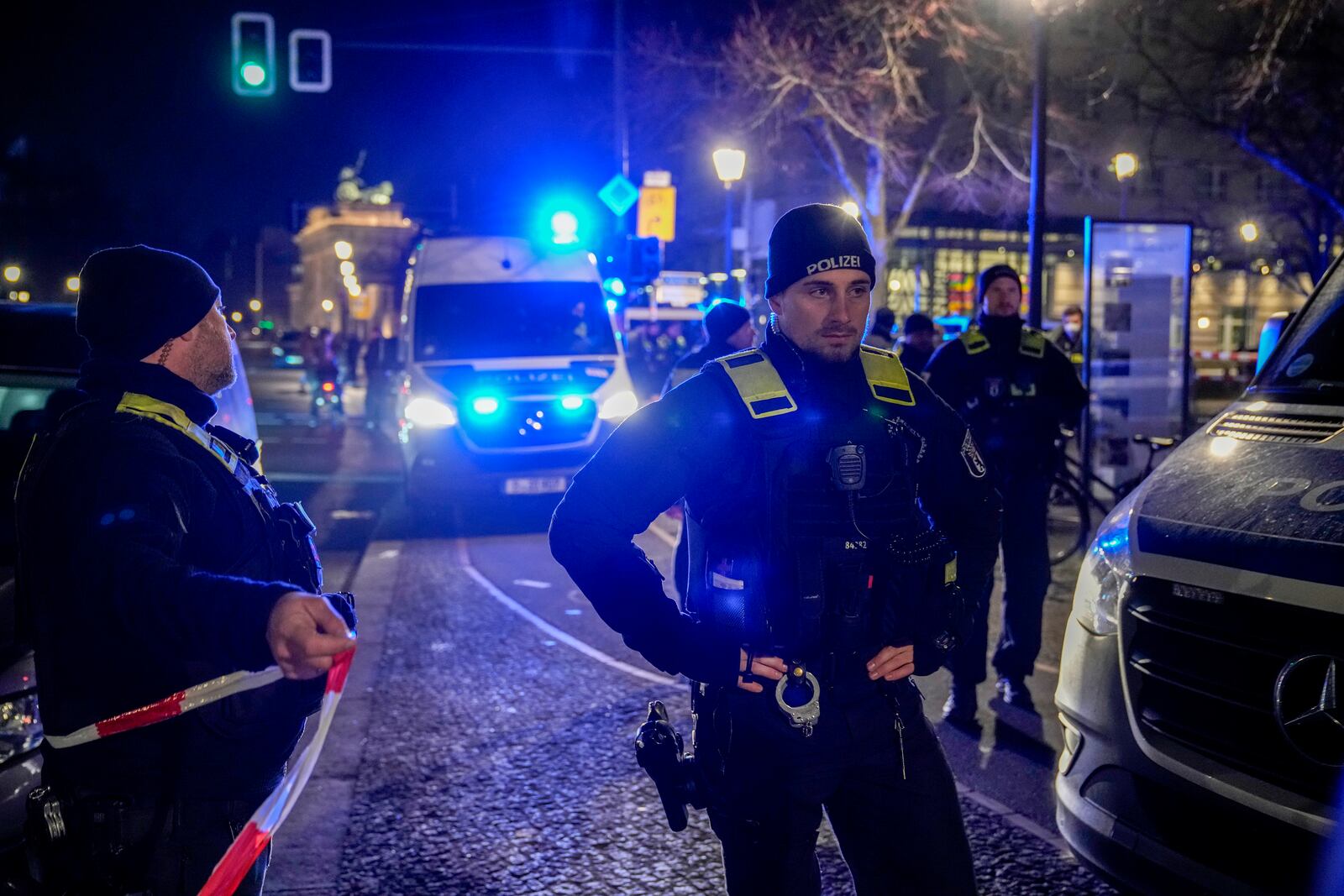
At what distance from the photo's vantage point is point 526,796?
15.9 ft

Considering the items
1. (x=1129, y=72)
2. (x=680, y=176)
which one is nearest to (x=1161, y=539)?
(x=1129, y=72)

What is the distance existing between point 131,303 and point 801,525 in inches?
53.5

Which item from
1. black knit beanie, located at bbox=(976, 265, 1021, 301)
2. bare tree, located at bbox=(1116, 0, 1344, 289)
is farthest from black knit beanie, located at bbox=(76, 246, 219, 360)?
bare tree, located at bbox=(1116, 0, 1344, 289)

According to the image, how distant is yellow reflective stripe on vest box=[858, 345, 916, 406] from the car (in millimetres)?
1374

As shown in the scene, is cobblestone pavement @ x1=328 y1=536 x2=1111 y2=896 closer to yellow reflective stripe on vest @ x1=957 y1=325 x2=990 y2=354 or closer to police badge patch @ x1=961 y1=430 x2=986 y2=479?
police badge patch @ x1=961 y1=430 x2=986 y2=479

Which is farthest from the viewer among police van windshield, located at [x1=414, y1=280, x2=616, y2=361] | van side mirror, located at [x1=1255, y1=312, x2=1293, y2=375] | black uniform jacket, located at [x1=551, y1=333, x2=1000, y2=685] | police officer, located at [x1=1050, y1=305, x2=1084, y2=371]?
police officer, located at [x1=1050, y1=305, x2=1084, y2=371]

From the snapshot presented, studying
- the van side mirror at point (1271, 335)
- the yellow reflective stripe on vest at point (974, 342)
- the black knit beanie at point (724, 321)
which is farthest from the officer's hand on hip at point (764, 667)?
the black knit beanie at point (724, 321)

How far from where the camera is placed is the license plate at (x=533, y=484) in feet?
38.4

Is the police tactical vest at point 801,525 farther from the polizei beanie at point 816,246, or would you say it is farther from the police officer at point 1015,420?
the police officer at point 1015,420

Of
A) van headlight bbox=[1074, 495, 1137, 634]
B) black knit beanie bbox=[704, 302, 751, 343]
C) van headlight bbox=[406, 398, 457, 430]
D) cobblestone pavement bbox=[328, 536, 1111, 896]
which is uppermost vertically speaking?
black knit beanie bbox=[704, 302, 751, 343]

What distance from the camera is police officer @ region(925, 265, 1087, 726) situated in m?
5.95

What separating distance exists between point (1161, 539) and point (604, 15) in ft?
90.4

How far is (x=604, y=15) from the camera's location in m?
28.7

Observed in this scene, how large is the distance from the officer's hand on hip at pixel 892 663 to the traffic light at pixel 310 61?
14684 millimetres
